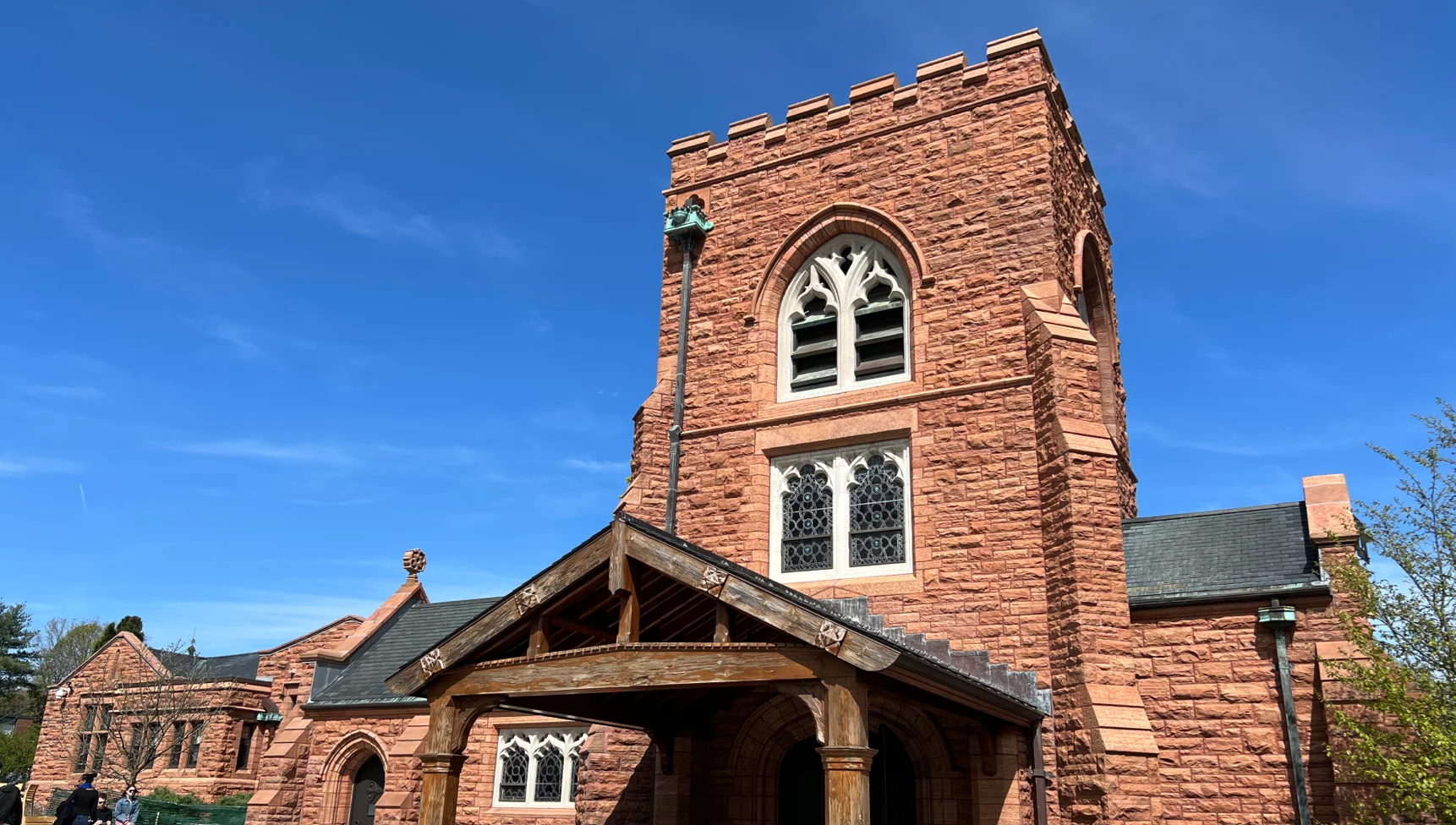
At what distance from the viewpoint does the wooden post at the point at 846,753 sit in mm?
7707

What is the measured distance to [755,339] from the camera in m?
15.6

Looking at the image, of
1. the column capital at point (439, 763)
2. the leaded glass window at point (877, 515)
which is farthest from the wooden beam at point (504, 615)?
the leaded glass window at point (877, 515)

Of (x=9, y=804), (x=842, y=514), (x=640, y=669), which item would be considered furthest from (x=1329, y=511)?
(x=9, y=804)

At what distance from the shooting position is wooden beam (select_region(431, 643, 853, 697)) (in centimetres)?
820

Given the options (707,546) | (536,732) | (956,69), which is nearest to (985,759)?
(707,546)

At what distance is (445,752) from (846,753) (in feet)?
12.8

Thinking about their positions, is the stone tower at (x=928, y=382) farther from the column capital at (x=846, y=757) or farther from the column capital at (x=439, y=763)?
the column capital at (x=439, y=763)

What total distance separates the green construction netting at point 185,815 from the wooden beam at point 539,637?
1562 cm

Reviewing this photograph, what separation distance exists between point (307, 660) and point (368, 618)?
232 cm

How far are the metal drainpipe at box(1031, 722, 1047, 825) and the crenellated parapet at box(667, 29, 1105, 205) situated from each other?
854 cm

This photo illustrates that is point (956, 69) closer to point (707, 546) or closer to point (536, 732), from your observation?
point (707, 546)

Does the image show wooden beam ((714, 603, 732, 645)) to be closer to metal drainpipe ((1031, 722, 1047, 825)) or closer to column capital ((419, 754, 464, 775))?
column capital ((419, 754, 464, 775))

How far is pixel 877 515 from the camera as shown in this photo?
13.9 m

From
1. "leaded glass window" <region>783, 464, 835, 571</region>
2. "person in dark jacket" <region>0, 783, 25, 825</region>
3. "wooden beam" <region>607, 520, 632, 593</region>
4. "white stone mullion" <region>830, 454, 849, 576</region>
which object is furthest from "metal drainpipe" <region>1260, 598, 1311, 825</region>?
"person in dark jacket" <region>0, 783, 25, 825</region>
